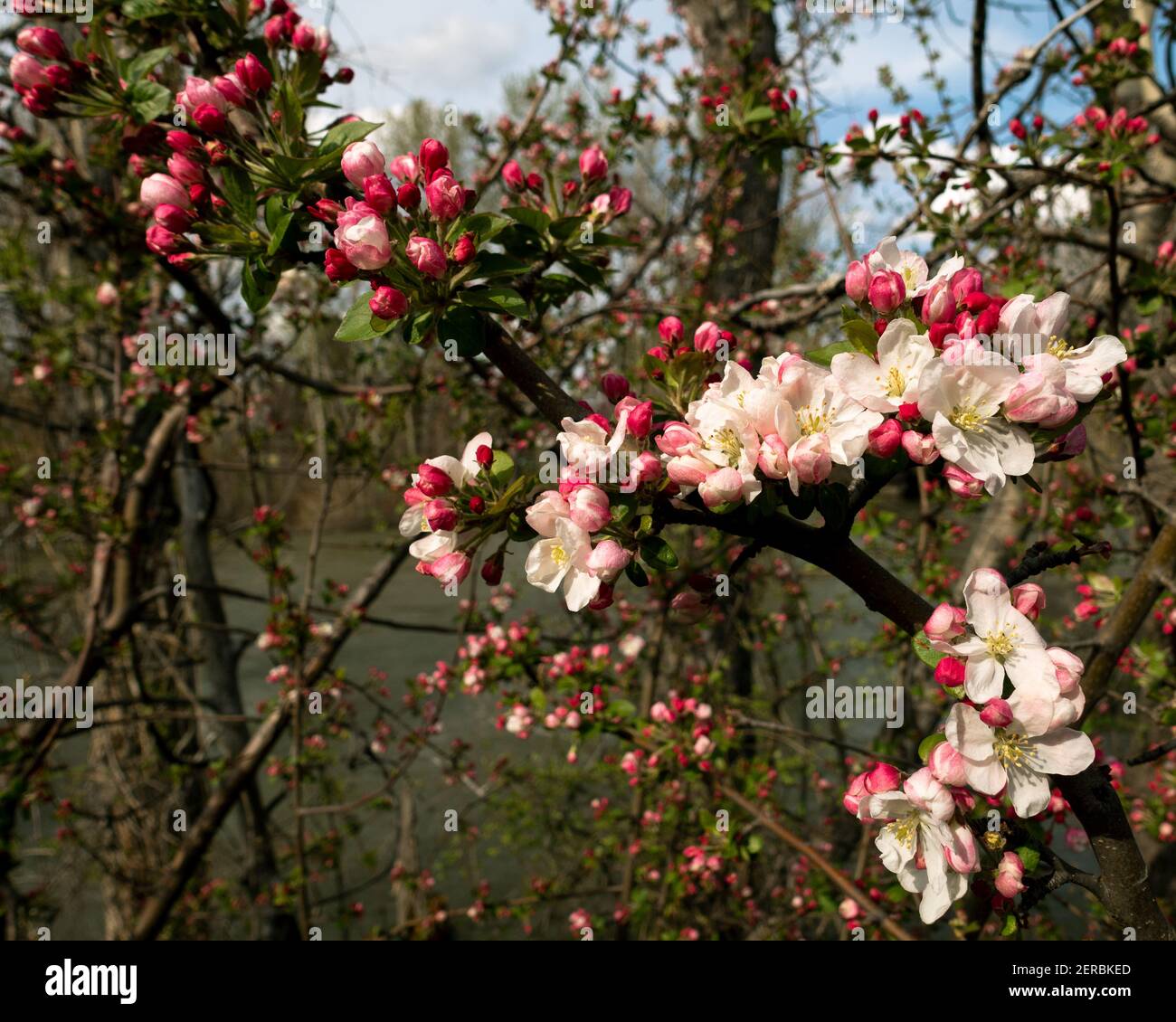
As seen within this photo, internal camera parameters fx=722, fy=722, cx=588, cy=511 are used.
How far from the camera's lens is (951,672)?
0.75 meters

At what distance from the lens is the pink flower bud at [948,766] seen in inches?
29.1

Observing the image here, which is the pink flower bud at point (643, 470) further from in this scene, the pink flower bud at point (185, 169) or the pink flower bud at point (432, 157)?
the pink flower bud at point (185, 169)

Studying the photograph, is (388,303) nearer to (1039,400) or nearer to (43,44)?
(1039,400)

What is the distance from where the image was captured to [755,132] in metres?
2.16

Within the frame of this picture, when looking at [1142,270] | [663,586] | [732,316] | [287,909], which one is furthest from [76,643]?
[1142,270]

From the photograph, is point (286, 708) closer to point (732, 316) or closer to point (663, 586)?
point (663, 586)

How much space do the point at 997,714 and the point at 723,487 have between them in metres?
0.35

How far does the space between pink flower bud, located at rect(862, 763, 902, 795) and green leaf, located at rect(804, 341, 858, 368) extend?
48 cm

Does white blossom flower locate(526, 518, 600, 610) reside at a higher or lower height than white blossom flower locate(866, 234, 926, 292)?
lower

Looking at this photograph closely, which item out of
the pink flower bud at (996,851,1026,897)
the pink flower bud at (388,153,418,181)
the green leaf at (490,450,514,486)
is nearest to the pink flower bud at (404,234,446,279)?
the pink flower bud at (388,153,418,181)

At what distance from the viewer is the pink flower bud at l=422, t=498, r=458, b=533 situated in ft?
2.82

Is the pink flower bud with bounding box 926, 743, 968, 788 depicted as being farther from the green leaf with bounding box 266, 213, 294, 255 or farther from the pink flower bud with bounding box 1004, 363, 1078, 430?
the green leaf with bounding box 266, 213, 294, 255

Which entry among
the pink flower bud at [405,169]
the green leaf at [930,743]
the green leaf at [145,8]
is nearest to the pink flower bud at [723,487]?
the green leaf at [930,743]
